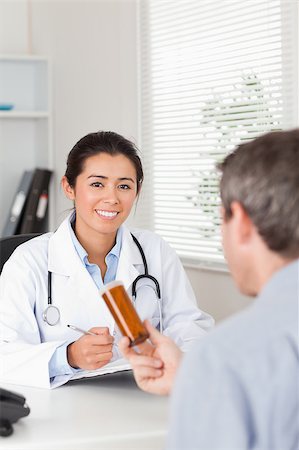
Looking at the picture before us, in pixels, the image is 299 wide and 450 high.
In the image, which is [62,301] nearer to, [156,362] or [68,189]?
[68,189]

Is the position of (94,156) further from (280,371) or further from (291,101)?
(280,371)

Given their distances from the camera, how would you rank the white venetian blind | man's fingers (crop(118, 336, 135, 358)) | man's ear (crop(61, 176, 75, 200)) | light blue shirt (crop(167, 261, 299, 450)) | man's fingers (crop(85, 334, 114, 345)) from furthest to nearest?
the white venetian blind, man's ear (crop(61, 176, 75, 200)), man's fingers (crop(85, 334, 114, 345)), man's fingers (crop(118, 336, 135, 358)), light blue shirt (crop(167, 261, 299, 450))

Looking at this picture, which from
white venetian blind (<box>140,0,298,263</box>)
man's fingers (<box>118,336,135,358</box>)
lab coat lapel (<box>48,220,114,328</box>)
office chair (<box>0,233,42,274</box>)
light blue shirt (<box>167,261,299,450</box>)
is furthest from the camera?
white venetian blind (<box>140,0,298,263</box>)

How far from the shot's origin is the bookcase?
4.60 metres

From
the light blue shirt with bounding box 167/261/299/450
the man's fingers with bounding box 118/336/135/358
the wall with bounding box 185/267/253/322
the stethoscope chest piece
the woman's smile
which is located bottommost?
the wall with bounding box 185/267/253/322

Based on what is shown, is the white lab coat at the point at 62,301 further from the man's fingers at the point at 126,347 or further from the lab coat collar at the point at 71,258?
the man's fingers at the point at 126,347

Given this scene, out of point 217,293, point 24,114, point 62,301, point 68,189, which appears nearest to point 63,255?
point 62,301

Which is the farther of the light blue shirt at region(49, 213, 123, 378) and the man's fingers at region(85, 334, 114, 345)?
the light blue shirt at region(49, 213, 123, 378)

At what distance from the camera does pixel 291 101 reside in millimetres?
3189

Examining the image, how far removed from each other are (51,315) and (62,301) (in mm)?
49

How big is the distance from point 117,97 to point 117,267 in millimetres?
2397

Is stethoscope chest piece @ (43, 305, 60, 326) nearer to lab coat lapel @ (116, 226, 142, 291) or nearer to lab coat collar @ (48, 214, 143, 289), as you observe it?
lab coat collar @ (48, 214, 143, 289)

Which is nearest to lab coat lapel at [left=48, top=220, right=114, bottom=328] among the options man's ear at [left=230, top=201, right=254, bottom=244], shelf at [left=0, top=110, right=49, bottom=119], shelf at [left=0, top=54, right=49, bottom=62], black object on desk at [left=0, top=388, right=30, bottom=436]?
black object on desk at [left=0, top=388, right=30, bottom=436]

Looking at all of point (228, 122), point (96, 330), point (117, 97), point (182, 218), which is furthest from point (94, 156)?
point (117, 97)
